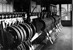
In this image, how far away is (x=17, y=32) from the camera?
10.2ft

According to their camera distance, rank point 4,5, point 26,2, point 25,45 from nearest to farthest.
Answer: point 25,45 < point 4,5 < point 26,2

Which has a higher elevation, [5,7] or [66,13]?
[5,7]

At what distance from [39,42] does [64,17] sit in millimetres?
11927

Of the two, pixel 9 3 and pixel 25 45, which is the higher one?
pixel 9 3

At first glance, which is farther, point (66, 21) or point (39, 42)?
point (66, 21)

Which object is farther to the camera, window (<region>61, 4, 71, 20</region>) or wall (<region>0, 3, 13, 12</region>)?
window (<region>61, 4, 71, 20</region>)

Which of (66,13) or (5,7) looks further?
(66,13)

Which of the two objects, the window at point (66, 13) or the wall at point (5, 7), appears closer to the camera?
the wall at point (5, 7)

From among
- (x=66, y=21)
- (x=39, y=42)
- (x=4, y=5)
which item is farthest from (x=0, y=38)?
(x=66, y=21)

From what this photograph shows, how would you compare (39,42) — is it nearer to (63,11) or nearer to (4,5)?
(4,5)

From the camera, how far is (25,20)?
4746 mm

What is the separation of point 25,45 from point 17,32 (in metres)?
0.79

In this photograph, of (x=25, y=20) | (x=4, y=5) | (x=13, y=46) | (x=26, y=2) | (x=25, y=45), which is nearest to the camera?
(x=13, y=46)

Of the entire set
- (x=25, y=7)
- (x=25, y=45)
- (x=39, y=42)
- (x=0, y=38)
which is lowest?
(x=39, y=42)
